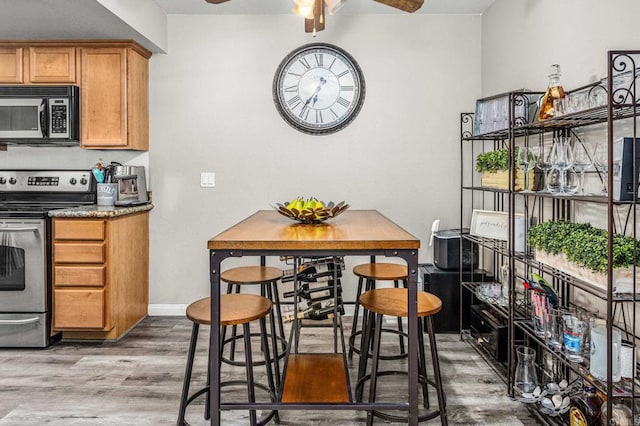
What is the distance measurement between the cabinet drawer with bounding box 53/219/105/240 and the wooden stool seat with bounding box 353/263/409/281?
5.74 ft

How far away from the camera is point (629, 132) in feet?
6.21

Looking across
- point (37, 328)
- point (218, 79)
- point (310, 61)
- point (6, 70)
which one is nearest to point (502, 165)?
point (310, 61)

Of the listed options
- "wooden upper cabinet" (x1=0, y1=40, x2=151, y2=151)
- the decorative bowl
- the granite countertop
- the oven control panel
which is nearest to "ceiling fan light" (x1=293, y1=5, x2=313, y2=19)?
the decorative bowl

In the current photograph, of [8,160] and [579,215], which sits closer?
[579,215]

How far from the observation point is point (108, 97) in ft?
11.4

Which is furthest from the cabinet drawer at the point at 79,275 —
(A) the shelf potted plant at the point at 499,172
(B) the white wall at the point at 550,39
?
(B) the white wall at the point at 550,39

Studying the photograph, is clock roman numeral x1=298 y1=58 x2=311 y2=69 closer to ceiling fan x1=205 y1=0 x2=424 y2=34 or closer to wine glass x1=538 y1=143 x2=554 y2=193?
ceiling fan x1=205 y1=0 x2=424 y2=34

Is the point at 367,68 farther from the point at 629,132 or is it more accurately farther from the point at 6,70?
the point at 6,70

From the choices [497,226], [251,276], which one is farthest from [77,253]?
[497,226]

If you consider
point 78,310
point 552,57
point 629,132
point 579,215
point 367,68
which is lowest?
point 78,310

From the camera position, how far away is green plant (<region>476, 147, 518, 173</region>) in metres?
2.56

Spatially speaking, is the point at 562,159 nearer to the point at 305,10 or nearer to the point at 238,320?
the point at 305,10

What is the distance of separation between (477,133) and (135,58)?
257 cm

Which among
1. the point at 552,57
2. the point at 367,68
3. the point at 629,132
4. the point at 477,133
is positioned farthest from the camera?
the point at 367,68
